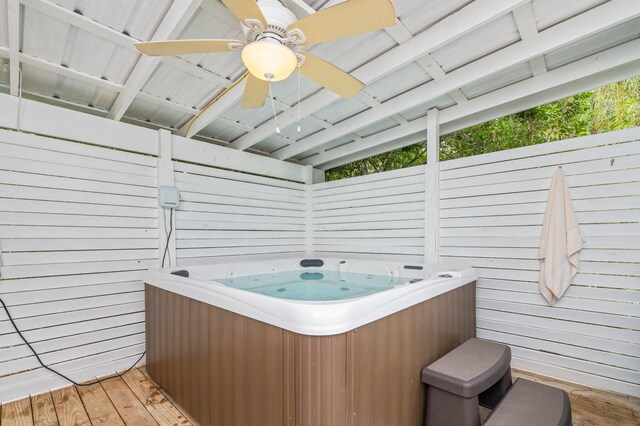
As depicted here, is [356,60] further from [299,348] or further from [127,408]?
[127,408]

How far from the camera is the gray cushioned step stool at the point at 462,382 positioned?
1405 mm

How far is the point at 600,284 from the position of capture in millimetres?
2094

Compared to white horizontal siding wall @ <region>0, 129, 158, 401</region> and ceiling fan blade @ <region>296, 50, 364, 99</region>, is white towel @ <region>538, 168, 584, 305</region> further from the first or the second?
white horizontal siding wall @ <region>0, 129, 158, 401</region>

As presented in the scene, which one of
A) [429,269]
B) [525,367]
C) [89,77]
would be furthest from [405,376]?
[89,77]

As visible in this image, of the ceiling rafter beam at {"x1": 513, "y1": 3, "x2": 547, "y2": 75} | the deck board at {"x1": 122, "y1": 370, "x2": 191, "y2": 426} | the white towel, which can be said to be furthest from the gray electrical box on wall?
the white towel

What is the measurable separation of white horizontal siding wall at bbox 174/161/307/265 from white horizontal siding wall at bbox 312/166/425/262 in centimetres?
36

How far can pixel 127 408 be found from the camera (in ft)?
6.25

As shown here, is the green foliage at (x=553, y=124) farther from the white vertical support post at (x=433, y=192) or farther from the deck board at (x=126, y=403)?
the deck board at (x=126, y=403)

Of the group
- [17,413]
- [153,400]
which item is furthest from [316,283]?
[17,413]

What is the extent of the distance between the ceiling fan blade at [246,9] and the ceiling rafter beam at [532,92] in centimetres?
214

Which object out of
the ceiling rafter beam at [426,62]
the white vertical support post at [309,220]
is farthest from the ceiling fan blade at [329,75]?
the white vertical support post at [309,220]

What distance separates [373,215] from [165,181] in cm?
220

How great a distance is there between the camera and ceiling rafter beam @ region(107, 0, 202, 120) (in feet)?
4.82

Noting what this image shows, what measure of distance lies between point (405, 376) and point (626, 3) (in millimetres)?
2270
